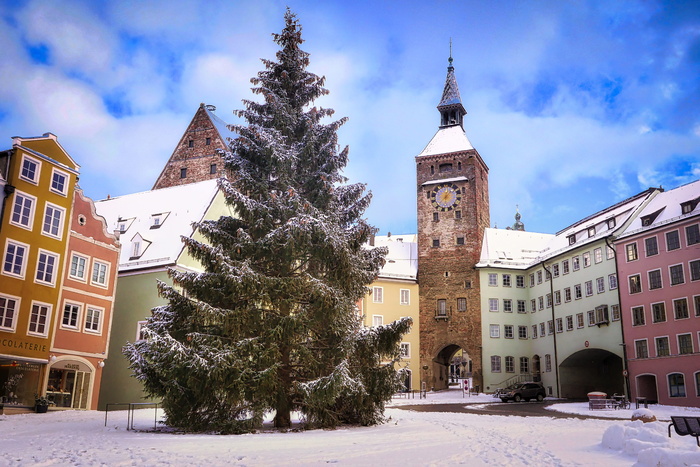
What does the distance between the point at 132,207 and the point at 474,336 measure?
1238 inches

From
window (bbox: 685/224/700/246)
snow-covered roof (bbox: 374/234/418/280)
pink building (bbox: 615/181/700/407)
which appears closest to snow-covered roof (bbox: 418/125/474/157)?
snow-covered roof (bbox: 374/234/418/280)

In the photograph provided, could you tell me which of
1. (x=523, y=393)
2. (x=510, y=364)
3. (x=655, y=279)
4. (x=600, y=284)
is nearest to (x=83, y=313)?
(x=523, y=393)

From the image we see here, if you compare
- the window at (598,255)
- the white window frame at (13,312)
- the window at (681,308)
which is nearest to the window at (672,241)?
the window at (681,308)

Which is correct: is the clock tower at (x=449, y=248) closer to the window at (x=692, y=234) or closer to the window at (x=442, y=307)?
the window at (x=442, y=307)

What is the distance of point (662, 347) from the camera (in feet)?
134

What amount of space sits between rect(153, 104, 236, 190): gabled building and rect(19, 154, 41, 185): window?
66.8ft

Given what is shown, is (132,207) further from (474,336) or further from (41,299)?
(474,336)

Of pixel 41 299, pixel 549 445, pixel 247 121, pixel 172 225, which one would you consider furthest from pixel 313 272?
pixel 172 225

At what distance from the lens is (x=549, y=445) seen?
16094mm

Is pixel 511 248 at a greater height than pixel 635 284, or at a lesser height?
greater

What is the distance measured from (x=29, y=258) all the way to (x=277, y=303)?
48.7 feet

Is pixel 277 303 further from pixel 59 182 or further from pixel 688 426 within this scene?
pixel 59 182

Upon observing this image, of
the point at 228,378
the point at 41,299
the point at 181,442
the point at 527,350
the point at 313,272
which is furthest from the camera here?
the point at 527,350

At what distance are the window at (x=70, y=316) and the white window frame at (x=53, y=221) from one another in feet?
11.0
